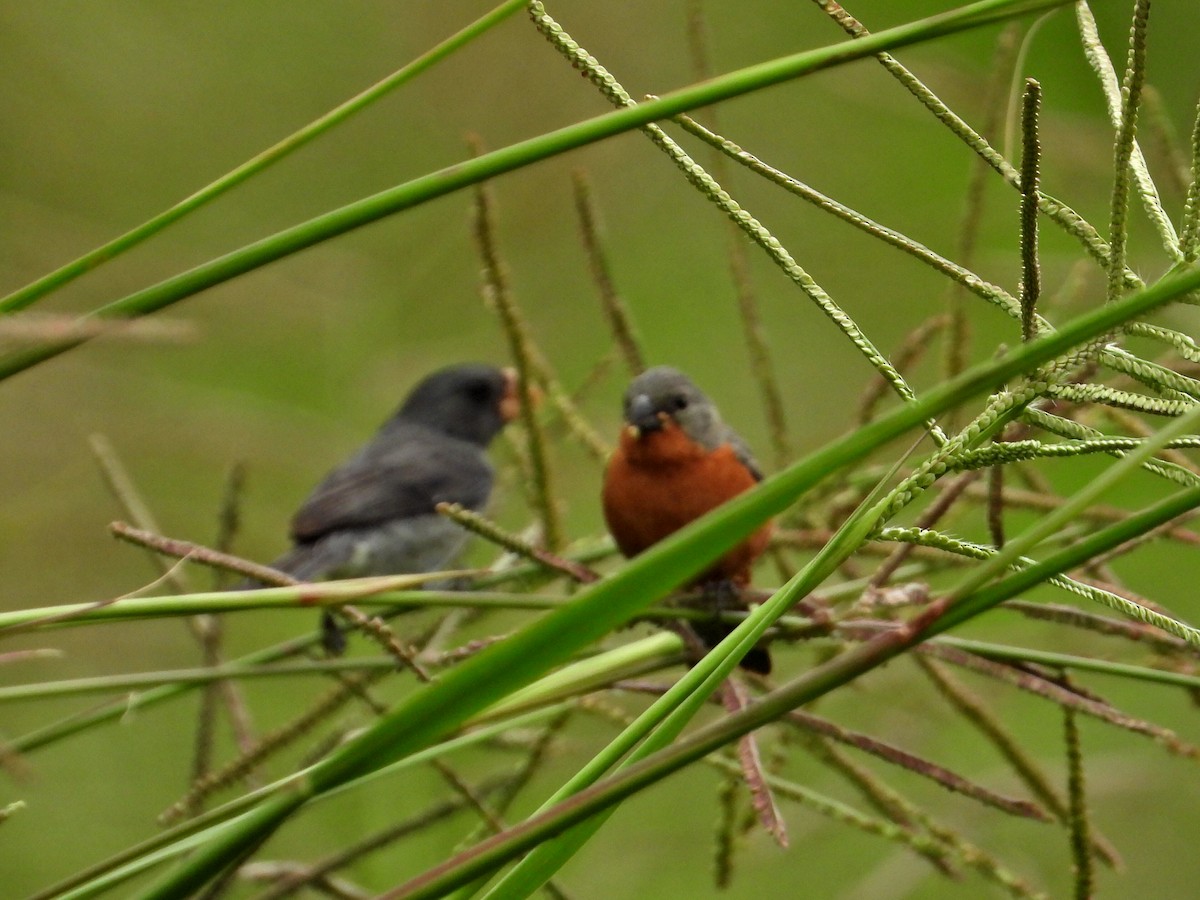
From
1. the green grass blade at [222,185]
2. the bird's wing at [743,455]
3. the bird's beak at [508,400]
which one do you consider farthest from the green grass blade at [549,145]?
the bird's beak at [508,400]

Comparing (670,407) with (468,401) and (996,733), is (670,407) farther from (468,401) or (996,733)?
(468,401)

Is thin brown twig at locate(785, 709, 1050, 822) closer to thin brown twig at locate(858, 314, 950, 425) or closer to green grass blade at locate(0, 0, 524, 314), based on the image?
green grass blade at locate(0, 0, 524, 314)

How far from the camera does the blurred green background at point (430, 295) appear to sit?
403 cm

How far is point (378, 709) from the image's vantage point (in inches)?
67.6

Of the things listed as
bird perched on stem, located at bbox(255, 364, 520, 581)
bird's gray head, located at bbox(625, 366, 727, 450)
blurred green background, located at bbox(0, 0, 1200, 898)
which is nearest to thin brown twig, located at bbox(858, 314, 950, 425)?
blurred green background, located at bbox(0, 0, 1200, 898)

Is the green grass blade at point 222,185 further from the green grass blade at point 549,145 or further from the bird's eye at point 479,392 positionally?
the bird's eye at point 479,392

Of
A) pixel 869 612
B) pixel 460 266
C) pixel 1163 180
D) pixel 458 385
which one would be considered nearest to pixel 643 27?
pixel 460 266

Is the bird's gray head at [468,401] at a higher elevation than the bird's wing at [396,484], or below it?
higher

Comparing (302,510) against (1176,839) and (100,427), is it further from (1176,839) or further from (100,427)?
(1176,839)

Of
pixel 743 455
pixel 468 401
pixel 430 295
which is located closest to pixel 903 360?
pixel 743 455

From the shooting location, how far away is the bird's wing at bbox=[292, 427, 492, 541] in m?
4.20

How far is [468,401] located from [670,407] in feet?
6.82

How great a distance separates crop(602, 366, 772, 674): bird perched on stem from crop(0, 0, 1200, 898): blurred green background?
0.29 meters

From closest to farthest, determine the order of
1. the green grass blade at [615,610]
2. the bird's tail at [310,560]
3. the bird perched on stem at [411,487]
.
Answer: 1. the green grass blade at [615,610]
2. the bird's tail at [310,560]
3. the bird perched on stem at [411,487]
